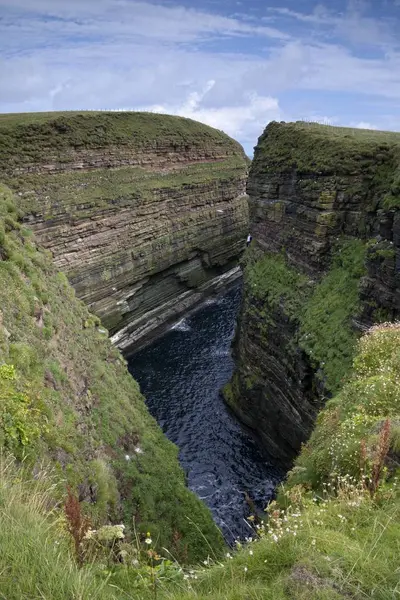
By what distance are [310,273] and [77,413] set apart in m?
21.2

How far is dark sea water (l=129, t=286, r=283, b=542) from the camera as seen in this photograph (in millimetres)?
27078

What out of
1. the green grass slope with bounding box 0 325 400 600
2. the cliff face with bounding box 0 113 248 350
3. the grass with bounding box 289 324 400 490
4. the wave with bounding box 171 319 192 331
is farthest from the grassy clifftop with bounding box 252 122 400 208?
the green grass slope with bounding box 0 325 400 600

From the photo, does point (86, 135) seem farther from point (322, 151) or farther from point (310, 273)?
point (310, 273)

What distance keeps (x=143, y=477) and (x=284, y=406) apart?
14.9 m

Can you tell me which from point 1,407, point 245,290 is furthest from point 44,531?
point 245,290

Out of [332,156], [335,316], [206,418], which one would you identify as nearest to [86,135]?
[332,156]

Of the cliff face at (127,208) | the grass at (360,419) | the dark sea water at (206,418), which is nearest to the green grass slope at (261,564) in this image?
the grass at (360,419)

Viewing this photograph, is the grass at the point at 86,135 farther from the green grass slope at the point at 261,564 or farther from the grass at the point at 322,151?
the green grass slope at the point at 261,564

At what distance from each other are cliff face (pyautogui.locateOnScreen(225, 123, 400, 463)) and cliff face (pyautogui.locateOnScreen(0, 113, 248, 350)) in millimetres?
13215

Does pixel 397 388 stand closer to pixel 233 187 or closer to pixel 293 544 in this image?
pixel 293 544

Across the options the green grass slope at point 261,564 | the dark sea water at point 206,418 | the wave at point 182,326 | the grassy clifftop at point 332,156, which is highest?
the grassy clifftop at point 332,156

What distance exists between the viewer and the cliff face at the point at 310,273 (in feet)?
77.8

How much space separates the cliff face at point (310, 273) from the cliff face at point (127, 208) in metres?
13.2

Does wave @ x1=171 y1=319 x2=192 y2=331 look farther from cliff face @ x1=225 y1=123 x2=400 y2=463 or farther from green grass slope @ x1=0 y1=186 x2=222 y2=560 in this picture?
green grass slope @ x1=0 y1=186 x2=222 y2=560
